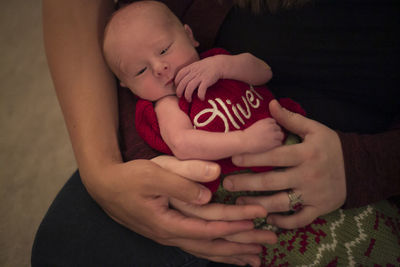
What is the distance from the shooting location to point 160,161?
0.67 metres

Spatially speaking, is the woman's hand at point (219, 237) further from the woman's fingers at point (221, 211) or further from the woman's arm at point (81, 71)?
the woman's arm at point (81, 71)

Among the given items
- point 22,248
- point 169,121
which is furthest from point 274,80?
point 22,248

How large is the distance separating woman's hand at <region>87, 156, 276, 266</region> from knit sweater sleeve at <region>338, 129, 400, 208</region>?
21 centimetres

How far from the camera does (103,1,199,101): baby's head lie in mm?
707

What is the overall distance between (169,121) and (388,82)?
55cm

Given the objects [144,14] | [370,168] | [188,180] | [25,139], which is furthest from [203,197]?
[25,139]

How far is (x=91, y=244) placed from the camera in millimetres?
725

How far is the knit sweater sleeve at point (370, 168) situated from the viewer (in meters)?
0.60

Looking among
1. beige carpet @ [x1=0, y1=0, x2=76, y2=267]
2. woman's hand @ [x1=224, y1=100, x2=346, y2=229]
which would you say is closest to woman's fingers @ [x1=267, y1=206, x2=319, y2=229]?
woman's hand @ [x1=224, y1=100, x2=346, y2=229]

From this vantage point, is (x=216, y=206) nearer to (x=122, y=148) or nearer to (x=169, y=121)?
(x=169, y=121)

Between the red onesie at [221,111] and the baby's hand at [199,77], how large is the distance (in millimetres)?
28

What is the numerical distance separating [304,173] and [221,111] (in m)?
0.24

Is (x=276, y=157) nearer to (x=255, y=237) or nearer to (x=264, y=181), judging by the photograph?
(x=264, y=181)

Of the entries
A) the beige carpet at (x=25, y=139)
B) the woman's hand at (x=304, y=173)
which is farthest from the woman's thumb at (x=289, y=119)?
the beige carpet at (x=25, y=139)
